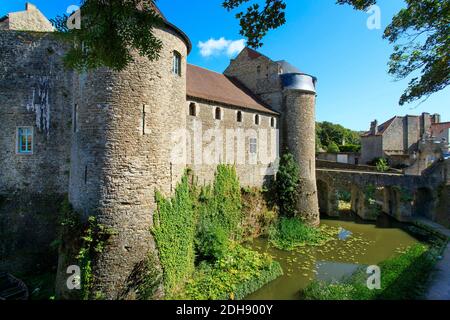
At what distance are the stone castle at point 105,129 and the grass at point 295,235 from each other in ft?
16.1

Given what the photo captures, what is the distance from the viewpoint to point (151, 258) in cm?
792

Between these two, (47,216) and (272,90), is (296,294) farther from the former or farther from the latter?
(272,90)

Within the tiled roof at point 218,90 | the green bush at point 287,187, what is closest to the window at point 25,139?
the tiled roof at point 218,90

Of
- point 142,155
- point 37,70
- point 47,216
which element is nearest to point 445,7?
point 142,155

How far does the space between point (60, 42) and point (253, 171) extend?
444 inches

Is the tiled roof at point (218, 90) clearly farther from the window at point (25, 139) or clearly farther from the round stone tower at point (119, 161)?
the window at point (25, 139)

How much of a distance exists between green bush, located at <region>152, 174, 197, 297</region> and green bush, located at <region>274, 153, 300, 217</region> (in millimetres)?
8199

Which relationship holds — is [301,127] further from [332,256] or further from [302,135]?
[332,256]

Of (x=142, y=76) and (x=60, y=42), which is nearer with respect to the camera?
(x=142, y=76)

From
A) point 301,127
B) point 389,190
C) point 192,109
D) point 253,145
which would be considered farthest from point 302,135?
point 389,190

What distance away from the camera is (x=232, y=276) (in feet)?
31.9

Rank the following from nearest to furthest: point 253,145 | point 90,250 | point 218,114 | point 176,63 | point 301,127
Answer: point 90,250, point 176,63, point 218,114, point 253,145, point 301,127

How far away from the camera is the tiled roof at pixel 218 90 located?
12973 mm

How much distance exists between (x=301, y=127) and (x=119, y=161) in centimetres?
1280
